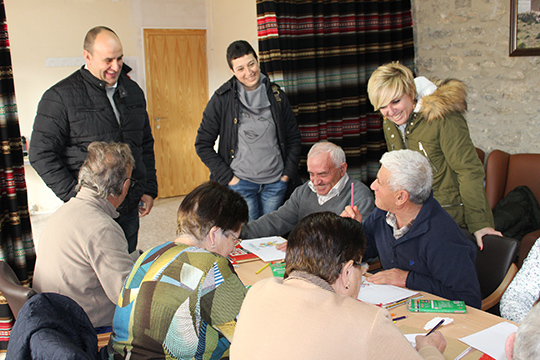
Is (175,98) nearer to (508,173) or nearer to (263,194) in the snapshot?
(263,194)

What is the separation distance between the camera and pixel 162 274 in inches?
58.9

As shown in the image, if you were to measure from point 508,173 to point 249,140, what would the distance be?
2182 mm

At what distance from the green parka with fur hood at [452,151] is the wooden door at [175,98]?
4581 mm

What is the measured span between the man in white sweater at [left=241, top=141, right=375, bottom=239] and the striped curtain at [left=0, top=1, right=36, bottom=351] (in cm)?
139

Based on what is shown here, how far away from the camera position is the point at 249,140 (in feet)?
11.8

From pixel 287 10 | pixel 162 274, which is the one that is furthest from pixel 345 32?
pixel 162 274

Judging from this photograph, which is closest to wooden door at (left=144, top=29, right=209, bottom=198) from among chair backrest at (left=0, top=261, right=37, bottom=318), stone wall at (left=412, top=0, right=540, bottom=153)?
stone wall at (left=412, top=0, right=540, bottom=153)

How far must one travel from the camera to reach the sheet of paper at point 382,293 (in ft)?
6.39

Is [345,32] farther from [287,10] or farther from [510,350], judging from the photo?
[510,350]

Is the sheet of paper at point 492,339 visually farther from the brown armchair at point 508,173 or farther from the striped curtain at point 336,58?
the striped curtain at point 336,58

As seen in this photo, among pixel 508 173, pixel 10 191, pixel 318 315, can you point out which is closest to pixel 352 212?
pixel 318 315

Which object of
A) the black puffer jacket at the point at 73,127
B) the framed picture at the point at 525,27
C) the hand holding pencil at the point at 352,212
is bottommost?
the hand holding pencil at the point at 352,212

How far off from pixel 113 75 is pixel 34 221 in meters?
3.90

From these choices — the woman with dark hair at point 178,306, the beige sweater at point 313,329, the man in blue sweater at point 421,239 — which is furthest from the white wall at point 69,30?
the beige sweater at point 313,329
